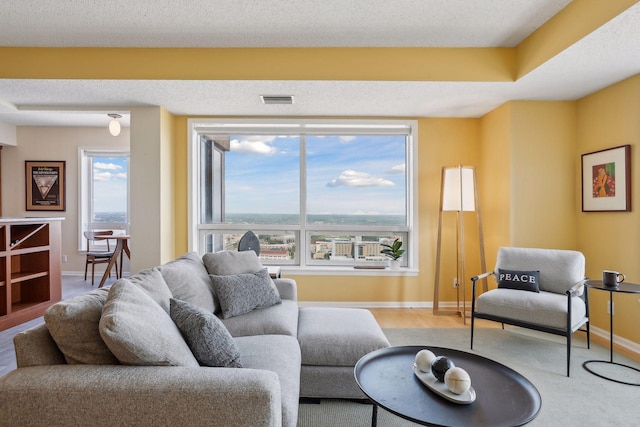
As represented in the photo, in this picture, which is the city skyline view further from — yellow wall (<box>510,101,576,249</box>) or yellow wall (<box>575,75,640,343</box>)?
yellow wall (<box>575,75,640,343</box>)

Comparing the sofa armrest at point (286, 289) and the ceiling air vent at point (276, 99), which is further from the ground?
the ceiling air vent at point (276, 99)

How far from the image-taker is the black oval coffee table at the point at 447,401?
4.35 feet

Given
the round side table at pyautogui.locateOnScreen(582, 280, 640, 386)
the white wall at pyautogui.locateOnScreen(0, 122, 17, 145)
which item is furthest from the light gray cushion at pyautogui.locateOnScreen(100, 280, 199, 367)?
the white wall at pyautogui.locateOnScreen(0, 122, 17, 145)

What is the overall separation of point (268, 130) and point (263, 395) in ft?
12.0

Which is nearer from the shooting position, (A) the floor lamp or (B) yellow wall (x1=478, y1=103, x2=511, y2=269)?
(B) yellow wall (x1=478, y1=103, x2=511, y2=269)

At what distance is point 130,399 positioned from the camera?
1129 millimetres

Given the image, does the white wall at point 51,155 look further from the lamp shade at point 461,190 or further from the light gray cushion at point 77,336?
the light gray cushion at point 77,336

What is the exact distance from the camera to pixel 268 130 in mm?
4379

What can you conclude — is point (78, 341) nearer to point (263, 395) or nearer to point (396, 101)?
point (263, 395)

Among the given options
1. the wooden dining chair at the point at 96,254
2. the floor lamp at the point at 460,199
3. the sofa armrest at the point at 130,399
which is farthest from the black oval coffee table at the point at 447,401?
the wooden dining chair at the point at 96,254

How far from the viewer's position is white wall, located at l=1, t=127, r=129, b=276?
5.87 m

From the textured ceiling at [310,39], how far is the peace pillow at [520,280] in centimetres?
173

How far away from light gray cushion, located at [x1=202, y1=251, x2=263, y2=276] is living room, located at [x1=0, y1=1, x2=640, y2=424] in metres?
1.41

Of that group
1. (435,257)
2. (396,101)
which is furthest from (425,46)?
(435,257)
